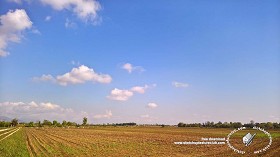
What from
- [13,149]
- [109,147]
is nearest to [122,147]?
[109,147]

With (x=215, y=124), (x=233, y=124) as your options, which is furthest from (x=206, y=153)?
(x=215, y=124)

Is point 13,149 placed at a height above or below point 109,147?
below

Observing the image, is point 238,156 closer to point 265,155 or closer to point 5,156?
point 265,155

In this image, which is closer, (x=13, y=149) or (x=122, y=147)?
(x=13, y=149)

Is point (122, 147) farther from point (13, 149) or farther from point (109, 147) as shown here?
point (13, 149)

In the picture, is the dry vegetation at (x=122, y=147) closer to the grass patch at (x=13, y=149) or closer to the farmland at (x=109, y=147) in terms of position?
the farmland at (x=109, y=147)

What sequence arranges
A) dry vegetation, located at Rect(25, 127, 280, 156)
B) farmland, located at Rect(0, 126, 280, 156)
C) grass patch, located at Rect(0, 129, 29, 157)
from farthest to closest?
1. farmland, located at Rect(0, 126, 280, 156)
2. dry vegetation, located at Rect(25, 127, 280, 156)
3. grass patch, located at Rect(0, 129, 29, 157)

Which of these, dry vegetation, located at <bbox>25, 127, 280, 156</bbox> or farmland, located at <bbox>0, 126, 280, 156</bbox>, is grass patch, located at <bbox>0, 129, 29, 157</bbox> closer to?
farmland, located at <bbox>0, 126, 280, 156</bbox>

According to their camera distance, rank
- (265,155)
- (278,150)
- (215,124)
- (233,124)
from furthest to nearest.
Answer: (215,124) < (233,124) < (278,150) < (265,155)

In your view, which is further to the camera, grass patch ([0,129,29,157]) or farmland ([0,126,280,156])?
farmland ([0,126,280,156])

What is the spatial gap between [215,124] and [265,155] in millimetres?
122055

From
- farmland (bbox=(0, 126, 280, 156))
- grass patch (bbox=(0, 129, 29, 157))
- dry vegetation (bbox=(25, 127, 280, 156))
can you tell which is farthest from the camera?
farmland (bbox=(0, 126, 280, 156))

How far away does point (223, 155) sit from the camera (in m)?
24.6

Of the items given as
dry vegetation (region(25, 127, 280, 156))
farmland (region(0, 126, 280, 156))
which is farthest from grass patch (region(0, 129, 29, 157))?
dry vegetation (region(25, 127, 280, 156))
